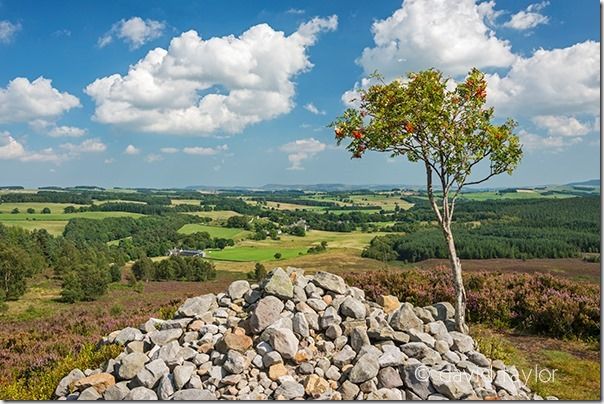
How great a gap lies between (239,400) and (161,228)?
121974mm

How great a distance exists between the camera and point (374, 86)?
37.4 ft

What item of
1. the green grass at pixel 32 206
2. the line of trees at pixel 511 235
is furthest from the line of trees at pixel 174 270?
the green grass at pixel 32 206

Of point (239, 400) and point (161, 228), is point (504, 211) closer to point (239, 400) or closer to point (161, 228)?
point (161, 228)

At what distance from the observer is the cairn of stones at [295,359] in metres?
8.34

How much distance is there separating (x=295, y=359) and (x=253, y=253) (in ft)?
249

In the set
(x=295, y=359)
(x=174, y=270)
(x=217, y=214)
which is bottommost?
(x=174, y=270)

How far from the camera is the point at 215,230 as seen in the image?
118 metres

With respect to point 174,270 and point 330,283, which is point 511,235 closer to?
point 174,270

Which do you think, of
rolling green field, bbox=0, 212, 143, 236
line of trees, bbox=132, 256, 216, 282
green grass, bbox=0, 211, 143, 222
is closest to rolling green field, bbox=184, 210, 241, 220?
green grass, bbox=0, 211, 143, 222

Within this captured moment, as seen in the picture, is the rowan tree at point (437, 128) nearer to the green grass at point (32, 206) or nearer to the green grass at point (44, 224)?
the green grass at point (44, 224)

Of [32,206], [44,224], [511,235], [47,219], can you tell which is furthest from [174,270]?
[32,206]

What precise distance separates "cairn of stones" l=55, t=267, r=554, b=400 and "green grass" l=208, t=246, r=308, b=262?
65132 mm

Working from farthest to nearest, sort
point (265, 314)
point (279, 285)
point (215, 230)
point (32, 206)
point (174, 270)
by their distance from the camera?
point (32, 206)
point (215, 230)
point (174, 270)
point (279, 285)
point (265, 314)

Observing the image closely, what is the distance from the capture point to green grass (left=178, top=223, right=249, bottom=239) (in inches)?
4315
